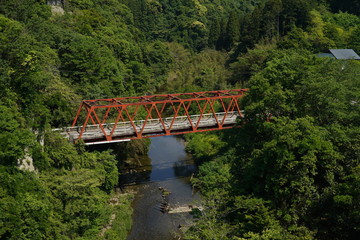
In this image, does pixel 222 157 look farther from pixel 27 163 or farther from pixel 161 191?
pixel 27 163

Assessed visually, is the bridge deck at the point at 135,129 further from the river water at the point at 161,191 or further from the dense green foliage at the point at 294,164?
the dense green foliage at the point at 294,164

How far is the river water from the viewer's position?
1085 inches

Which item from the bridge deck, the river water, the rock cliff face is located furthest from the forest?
the bridge deck

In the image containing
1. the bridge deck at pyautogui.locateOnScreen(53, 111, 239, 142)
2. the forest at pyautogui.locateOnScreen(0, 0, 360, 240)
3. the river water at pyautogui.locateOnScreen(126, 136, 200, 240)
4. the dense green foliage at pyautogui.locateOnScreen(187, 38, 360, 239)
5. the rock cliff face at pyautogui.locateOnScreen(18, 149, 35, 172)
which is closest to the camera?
the dense green foliage at pyautogui.locateOnScreen(187, 38, 360, 239)

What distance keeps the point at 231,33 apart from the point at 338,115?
6793cm

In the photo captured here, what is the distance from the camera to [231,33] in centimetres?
8481

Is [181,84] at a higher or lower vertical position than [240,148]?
lower

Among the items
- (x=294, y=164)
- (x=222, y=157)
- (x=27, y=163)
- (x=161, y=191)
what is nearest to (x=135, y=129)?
(x=161, y=191)

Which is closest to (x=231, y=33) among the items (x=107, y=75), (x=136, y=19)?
(x=136, y=19)

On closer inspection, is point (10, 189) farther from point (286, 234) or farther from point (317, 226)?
point (317, 226)

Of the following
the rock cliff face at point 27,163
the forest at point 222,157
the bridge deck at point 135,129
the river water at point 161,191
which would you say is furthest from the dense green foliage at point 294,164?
the rock cliff face at point 27,163

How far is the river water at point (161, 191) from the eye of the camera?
27.6 meters

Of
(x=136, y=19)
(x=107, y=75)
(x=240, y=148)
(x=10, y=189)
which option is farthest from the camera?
(x=136, y=19)

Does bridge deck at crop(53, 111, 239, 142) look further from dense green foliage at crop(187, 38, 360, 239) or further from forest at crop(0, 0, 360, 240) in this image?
dense green foliage at crop(187, 38, 360, 239)
